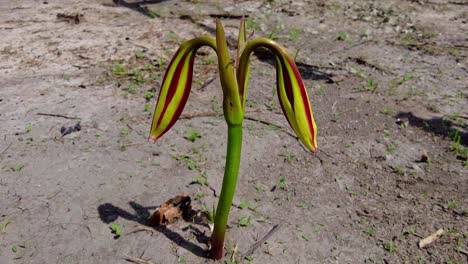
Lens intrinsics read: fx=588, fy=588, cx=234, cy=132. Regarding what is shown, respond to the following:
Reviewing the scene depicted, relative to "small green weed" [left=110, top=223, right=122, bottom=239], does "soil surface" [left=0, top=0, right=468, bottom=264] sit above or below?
above

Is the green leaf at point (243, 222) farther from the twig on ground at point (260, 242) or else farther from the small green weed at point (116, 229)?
the small green weed at point (116, 229)

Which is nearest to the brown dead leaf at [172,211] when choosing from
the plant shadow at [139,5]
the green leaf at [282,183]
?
the green leaf at [282,183]

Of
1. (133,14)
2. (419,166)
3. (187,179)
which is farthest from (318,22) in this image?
(187,179)

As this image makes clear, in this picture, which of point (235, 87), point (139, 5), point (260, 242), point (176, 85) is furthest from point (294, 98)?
point (139, 5)

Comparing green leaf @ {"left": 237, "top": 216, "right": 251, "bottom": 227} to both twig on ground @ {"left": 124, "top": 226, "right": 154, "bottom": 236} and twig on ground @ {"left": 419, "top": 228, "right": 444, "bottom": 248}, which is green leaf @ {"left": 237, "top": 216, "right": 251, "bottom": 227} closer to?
twig on ground @ {"left": 124, "top": 226, "right": 154, "bottom": 236}

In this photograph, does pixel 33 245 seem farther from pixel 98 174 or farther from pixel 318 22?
pixel 318 22

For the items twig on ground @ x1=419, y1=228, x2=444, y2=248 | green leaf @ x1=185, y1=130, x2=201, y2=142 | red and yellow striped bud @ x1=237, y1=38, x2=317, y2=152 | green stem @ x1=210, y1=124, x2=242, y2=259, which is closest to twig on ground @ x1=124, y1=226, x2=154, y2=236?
green stem @ x1=210, y1=124, x2=242, y2=259

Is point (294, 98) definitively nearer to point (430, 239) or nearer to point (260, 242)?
point (260, 242)
